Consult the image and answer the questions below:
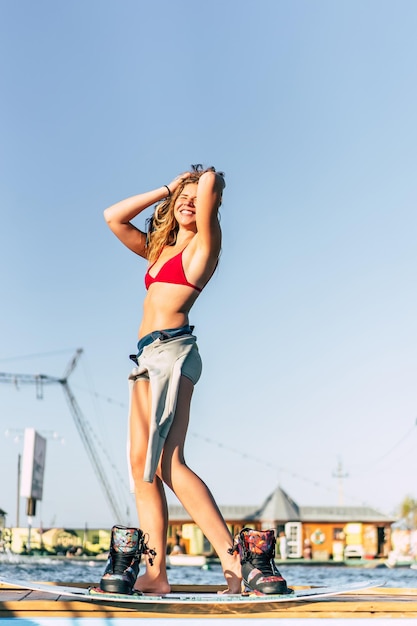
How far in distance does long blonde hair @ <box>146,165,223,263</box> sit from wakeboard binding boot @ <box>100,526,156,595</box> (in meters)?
1.39

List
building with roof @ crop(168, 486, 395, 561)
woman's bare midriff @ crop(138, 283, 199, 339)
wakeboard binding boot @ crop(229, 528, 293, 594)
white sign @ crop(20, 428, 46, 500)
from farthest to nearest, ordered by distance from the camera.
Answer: white sign @ crop(20, 428, 46, 500), building with roof @ crop(168, 486, 395, 561), woman's bare midriff @ crop(138, 283, 199, 339), wakeboard binding boot @ crop(229, 528, 293, 594)

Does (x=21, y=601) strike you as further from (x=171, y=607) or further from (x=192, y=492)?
(x=192, y=492)

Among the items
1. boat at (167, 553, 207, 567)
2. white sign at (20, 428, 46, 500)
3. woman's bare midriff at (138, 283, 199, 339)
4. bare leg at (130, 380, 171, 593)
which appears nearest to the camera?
bare leg at (130, 380, 171, 593)

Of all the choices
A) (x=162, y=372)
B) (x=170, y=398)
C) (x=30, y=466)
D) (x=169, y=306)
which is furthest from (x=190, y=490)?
(x=30, y=466)

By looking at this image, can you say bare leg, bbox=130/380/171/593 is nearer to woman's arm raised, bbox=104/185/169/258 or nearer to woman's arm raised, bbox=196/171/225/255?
woman's arm raised, bbox=196/171/225/255

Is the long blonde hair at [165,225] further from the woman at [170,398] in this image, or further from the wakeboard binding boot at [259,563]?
the wakeboard binding boot at [259,563]

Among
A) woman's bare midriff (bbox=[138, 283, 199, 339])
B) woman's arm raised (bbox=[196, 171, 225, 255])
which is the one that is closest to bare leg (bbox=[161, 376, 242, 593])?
woman's bare midriff (bbox=[138, 283, 199, 339])

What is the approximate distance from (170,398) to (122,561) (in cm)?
69

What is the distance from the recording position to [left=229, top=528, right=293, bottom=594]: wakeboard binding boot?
3443mm

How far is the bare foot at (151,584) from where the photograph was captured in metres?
3.77

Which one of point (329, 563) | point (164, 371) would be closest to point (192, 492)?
point (164, 371)

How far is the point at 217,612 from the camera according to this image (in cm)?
326

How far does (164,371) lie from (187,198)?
0.91 m

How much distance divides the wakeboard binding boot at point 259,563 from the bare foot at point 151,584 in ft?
1.39
